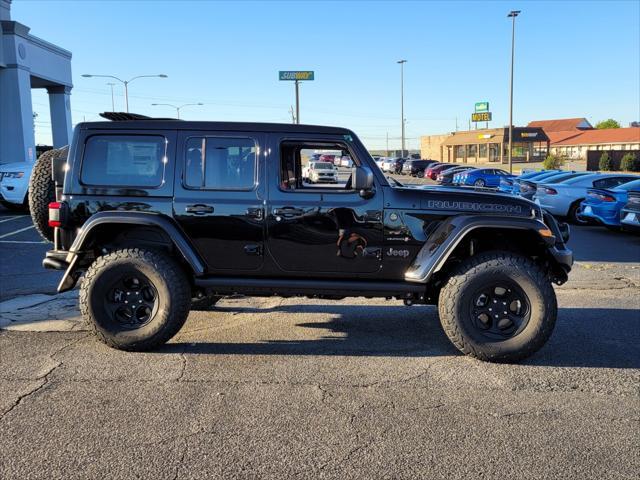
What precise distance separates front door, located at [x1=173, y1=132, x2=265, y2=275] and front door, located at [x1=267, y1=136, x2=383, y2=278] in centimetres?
14

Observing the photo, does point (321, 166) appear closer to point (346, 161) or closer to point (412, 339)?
point (346, 161)

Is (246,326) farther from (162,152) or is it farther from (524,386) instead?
(524,386)

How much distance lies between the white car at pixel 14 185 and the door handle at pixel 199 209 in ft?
40.7

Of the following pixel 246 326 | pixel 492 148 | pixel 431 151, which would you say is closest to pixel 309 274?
pixel 246 326

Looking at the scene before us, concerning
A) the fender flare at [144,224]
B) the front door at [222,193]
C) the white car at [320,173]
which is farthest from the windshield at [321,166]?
the fender flare at [144,224]

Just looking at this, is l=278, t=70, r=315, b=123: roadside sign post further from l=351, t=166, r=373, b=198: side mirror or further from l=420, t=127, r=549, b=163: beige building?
l=351, t=166, r=373, b=198: side mirror

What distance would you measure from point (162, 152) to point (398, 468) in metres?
3.30

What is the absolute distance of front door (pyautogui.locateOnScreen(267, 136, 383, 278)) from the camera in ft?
16.0

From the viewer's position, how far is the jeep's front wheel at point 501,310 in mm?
4727

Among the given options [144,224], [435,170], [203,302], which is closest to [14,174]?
[203,302]

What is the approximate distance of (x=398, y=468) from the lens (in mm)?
3115

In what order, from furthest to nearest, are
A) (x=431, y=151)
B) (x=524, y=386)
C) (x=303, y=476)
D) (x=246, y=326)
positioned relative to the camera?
1. (x=431, y=151)
2. (x=246, y=326)
3. (x=524, y=386)
4. (x=303, y=476)

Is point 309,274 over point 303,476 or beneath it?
over

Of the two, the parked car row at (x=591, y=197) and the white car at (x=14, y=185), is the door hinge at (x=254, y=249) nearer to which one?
the parked car row at (x=591, y=197)
